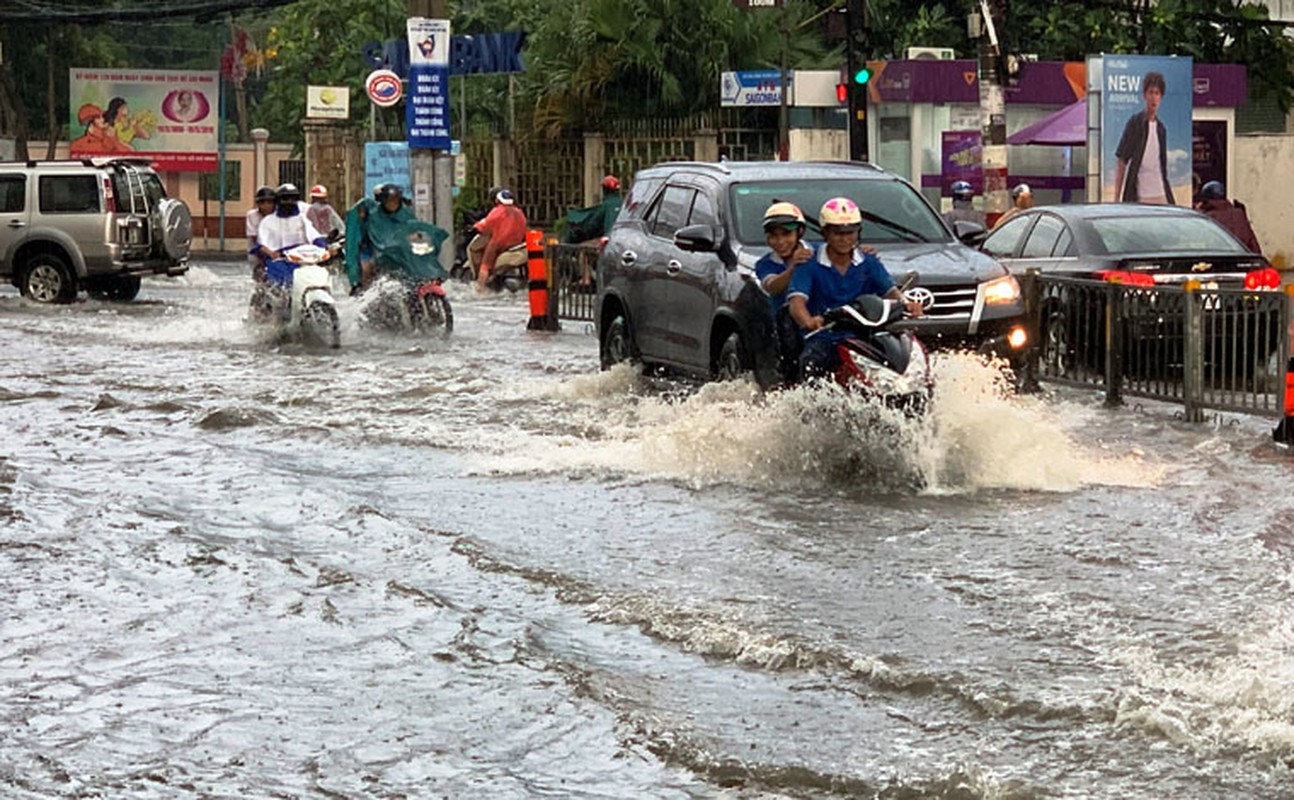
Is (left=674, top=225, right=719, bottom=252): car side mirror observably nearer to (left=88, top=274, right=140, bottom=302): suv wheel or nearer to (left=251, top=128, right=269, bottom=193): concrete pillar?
(left=88, top=274, right=140, bottom=302): suv wheel

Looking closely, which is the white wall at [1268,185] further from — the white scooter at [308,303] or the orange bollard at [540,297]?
the white scooter at [308,303]

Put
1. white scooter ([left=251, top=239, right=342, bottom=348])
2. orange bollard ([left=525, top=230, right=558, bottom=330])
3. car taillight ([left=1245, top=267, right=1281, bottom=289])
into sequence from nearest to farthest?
car taillight ([left=1245, top=267, right=1281, bottom=289]) → white scooter ([left=251, top=239, right=342, bottom=348]) → orange bollard ([left=525, top=230, right=558, bottom=330])

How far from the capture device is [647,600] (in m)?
8.93

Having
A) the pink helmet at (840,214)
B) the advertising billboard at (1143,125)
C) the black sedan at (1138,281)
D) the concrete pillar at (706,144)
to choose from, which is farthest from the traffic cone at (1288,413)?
the concrete pillar at (706,144)

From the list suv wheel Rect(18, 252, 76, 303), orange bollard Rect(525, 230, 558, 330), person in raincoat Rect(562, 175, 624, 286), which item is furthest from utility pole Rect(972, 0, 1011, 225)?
suv wheel Rect(18, 252, 76, 303)

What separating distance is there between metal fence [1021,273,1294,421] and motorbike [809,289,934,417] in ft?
9.61

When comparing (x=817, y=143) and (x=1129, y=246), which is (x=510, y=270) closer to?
(x=817, y=143)

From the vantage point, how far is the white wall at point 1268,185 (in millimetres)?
38688

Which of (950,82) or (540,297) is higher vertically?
(950,82)

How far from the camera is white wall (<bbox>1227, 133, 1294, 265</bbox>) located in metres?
38.7

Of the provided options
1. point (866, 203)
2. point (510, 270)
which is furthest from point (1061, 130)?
point (866, 203)

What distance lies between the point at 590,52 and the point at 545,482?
2862 centimetres

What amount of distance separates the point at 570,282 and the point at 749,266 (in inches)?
425

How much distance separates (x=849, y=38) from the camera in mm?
28297
